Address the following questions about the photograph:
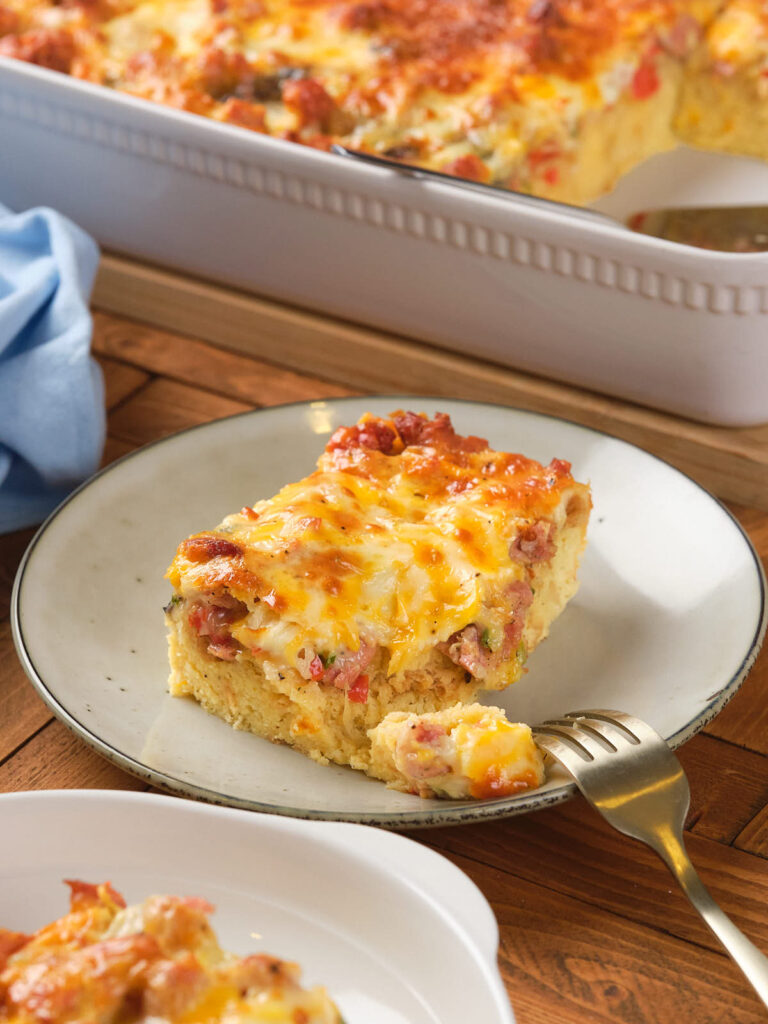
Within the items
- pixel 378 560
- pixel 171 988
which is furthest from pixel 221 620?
pixel 171 988

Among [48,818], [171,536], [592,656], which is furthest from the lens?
[171,536]

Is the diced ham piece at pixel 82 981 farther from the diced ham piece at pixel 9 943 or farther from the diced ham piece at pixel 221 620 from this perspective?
the diced ham piece at pixel 221 620

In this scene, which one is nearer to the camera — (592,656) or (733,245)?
(592,656)

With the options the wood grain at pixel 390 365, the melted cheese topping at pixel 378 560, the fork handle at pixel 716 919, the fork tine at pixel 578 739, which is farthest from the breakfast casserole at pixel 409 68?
the fork handle at pixel 716 919

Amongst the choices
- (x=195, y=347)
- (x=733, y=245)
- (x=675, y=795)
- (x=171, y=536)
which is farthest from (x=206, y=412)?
(x=675, y=795)

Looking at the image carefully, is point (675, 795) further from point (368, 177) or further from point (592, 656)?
point (368, 177)

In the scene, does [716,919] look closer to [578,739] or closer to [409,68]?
[578,739]

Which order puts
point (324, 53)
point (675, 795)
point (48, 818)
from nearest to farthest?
point (48, 818)
point (675, 795)
point (324, 53)

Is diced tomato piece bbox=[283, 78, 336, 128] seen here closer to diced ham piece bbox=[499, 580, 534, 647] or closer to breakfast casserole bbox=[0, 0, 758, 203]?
breakfast casserole bbox=[0, 0, 758, 203]
